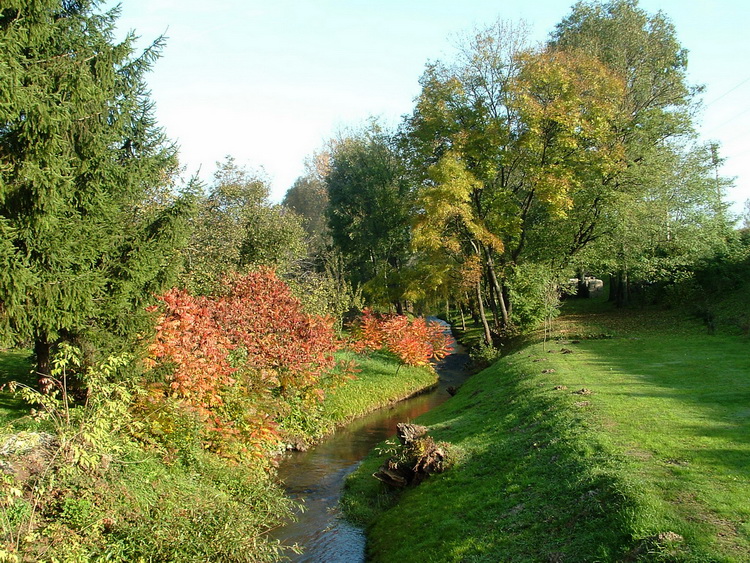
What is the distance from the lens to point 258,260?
2470 cm

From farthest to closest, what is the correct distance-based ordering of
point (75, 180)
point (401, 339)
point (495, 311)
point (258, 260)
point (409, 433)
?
1. point (495, 311)
2. point (401, 339)
3. point (258, 260)
4. point (409, 433)
5. point (75, 180)

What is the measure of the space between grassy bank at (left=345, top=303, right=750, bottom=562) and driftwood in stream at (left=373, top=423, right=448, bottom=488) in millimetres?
316

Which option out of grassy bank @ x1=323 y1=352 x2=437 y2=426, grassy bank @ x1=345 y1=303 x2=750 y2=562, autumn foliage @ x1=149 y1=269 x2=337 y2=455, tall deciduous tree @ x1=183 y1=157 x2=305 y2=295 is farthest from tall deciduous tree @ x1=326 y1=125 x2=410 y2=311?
grassy bank @ x1=345 y1=303 x2=750 y2=562

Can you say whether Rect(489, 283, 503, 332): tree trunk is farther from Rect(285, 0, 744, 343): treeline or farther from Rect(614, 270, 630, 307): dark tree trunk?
Rect(614, 270, 630, 307): dark tree trunk

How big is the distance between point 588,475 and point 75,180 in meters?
12.1

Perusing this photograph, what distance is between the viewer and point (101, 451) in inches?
323

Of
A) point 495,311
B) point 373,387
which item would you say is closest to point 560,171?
point 495,311

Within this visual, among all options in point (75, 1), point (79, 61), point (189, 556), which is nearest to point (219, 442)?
point (189, 556)

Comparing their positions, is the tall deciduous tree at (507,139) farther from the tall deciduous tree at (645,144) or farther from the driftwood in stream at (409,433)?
the driftwood in stream at (409,433)

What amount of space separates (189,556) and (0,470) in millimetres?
2867

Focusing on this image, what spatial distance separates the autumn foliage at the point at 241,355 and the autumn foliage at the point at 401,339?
26.6ft

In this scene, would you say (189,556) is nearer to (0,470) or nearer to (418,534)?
(0,470)

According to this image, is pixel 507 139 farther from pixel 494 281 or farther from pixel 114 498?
pixel 114 498

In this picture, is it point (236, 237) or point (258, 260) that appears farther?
point (258, 260)
